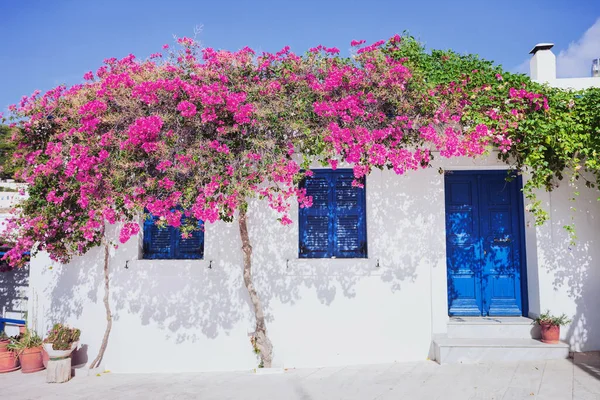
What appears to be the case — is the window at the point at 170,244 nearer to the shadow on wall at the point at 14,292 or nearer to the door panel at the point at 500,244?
the shadow on wall at the point at 14,292

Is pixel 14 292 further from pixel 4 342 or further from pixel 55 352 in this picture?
pixel 55 352

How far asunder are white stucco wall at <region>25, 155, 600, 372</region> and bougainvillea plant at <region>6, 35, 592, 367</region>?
0.30 m

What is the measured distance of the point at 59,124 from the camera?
241 inches

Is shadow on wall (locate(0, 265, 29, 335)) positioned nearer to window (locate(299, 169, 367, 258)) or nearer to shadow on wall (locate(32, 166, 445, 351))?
shadow on wall (locate(32, 166, 445, 351))

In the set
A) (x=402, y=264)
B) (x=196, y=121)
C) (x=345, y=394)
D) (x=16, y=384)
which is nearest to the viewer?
(x=345, y=394)

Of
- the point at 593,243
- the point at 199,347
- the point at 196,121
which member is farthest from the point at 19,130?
the point at 593,243

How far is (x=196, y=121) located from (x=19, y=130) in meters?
2.75

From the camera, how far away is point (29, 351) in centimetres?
630

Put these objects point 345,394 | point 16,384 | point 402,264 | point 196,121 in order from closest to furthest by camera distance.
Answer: point 345,394, point 196,121, point 16,384, point 402,264

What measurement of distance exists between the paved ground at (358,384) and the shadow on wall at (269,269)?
0.76m

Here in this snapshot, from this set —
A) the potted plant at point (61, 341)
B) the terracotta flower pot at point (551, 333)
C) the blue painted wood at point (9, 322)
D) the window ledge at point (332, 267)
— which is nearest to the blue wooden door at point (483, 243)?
the terracotta flower pot at point (551, 333)

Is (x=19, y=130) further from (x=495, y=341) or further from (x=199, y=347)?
(x=495, y=341)

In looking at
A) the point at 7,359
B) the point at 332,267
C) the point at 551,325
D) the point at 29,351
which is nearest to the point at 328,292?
the point at 332,267

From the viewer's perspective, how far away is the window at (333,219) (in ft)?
21.0
